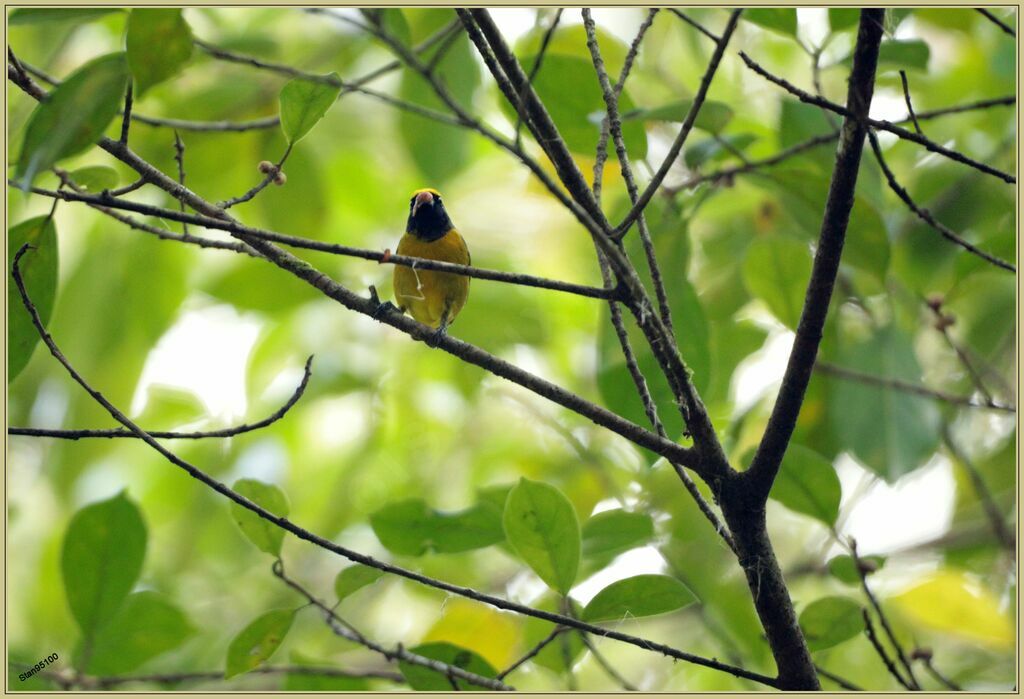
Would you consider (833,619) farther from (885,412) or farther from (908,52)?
(908,52)

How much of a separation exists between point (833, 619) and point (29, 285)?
7.63 feet

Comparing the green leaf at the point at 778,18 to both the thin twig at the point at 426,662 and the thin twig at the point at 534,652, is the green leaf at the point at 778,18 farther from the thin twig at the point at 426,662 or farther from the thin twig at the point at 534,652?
the thin twig at the point at 426,662

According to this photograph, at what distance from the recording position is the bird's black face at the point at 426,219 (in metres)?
4.77

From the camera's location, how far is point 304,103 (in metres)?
2.11

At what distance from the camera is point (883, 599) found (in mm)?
4375

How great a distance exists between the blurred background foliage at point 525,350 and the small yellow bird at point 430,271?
0.12m

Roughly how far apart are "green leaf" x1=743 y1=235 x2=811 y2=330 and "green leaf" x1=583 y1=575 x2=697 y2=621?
50.2 inches

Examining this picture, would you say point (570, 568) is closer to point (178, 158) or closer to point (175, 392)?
point (178, 158)

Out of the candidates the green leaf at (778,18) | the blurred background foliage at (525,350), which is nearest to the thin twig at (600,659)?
the blurred background foliage at (525,350)

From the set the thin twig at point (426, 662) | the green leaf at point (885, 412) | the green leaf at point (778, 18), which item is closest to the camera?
the thin twig at point (426, 662)

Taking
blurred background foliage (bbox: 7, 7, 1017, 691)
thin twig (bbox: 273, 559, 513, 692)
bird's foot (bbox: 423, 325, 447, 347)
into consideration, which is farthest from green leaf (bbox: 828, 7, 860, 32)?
thin twig (bbox: 273, 559, 513, 692)

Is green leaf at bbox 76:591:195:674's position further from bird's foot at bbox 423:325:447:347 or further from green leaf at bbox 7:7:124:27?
green leaf at bbox 7:7:124:27

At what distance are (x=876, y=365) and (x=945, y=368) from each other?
5.42 ft

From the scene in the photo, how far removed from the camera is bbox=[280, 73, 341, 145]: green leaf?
2096 mm
